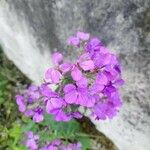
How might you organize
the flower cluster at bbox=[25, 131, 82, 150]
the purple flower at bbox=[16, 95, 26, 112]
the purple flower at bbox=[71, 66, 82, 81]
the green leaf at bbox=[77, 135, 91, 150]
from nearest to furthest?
the purple flower at bbox=[71, 66, 82, 81], the purple flower at bbox=[16, 95, 26, 112], the flower cluster at bbox=[25, 131, 82, 150], the green leaf at bbox=[77, 135, 91, 150]

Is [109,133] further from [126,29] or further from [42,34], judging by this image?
[126,29]

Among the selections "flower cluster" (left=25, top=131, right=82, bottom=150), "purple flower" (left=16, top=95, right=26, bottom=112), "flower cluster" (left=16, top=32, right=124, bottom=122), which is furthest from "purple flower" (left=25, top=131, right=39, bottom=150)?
"flower cluster" (left=16, top=32, right=124, bottom=122)

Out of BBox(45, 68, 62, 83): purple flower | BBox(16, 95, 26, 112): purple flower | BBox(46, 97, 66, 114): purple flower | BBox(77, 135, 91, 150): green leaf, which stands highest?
BBox(77, 135, 91, 150): green leaf

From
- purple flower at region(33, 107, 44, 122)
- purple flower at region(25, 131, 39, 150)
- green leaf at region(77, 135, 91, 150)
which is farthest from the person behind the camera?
green leaf at region(77, 135, 91, 150)

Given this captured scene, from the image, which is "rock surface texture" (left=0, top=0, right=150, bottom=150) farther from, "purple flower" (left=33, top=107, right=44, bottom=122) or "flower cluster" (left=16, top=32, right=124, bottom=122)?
"purple flower" (left=33, top=107, right=44, bottom=122)

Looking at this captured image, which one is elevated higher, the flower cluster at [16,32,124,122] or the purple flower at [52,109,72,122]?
the flower cluster at [16,32,124,122]

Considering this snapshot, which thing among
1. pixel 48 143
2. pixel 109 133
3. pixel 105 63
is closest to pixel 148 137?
pixel 109 133

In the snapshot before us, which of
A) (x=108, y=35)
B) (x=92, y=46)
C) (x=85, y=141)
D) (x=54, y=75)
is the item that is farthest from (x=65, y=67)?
(x=85, y=141)
